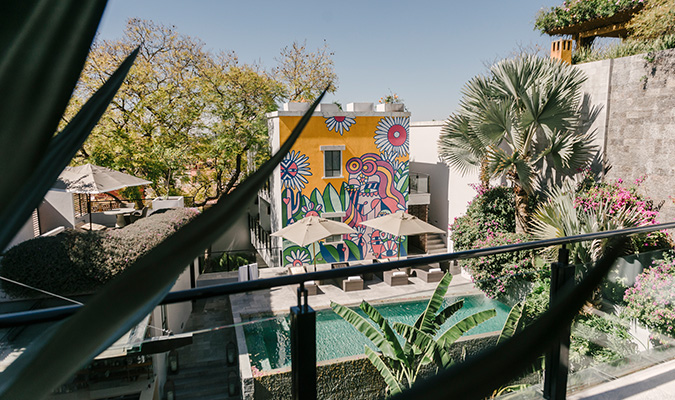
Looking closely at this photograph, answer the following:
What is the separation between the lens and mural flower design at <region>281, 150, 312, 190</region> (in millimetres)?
16016

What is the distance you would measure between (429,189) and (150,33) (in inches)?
532

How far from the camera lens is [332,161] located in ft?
54.6

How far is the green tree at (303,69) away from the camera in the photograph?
21406mm

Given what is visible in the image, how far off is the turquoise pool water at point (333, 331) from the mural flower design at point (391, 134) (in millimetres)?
14130

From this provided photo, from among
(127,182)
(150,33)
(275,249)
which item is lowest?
(275,249)

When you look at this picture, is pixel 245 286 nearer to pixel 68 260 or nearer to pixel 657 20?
pixel 68 260

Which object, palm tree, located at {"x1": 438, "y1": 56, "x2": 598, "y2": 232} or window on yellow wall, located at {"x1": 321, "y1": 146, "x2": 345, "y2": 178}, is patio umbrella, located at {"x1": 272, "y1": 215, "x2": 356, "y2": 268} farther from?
palm tree, located at {"x1": 438, "y1": 56, "x2": 598, "y2": 232}

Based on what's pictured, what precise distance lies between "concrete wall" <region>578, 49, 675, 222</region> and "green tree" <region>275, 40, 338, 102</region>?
13.9 metres

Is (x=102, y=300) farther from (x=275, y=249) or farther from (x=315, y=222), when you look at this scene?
(x=275, y=249)

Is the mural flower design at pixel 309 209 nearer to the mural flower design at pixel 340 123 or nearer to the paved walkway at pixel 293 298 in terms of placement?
the mural flower design at pixel 340 123

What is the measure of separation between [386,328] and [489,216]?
30.1 ft

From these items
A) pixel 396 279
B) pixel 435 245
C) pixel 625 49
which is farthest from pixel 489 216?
pixel 435 245

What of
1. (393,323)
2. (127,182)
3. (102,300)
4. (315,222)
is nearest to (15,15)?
(102,300)

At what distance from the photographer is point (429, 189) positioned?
19.3 m
